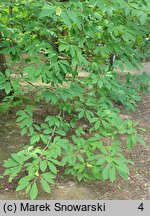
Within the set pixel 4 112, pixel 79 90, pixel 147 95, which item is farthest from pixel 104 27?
pixel 147 95

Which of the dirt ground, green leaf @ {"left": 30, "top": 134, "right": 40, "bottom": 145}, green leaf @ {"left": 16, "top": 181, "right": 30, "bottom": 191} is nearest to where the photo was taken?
green leaf @ {"left": 16, "top": 181, "right": 30, "bottom": 191}

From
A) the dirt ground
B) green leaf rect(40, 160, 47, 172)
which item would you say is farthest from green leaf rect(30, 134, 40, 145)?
the dirt ground

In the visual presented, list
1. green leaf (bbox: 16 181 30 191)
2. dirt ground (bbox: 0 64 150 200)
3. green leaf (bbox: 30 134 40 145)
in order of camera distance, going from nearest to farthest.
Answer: green leaf (bbox: 16 181 30 191), green leaf (bbox: 30 134 40 145), dirt ground (bbox: 0 64 150 200)

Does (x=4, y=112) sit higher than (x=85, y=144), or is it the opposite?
(x=85, y=144)

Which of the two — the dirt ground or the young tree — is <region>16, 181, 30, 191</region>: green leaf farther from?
the dirt ground

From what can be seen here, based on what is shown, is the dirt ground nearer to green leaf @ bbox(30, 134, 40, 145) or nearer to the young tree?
the young tree

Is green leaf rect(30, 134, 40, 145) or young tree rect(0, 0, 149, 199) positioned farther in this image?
green leaf rect(30, 134, 40, 145)

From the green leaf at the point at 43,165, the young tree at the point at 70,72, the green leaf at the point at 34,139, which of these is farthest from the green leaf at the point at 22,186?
the green leaf at the point at 34,139

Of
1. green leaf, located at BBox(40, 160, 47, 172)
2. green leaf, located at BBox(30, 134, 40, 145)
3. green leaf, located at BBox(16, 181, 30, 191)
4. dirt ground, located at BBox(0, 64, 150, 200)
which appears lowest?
dirt ground, located at BBox(0, 64, 150, 200)

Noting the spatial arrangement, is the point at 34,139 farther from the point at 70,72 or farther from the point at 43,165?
the point at 70,72

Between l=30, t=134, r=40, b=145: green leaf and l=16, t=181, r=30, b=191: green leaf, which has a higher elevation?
l=30, t=134, r=40, b=145: green leaf

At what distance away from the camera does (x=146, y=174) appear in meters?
2.75

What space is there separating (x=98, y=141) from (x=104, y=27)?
0.89 m

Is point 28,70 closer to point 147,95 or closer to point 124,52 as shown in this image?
point 124,52
